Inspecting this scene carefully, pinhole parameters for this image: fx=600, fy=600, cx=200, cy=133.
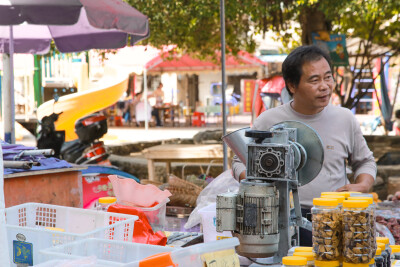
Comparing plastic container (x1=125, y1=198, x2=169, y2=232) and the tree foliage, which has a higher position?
the tree foliage

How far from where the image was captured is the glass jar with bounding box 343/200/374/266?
1.94m

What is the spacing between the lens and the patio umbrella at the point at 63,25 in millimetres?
5008

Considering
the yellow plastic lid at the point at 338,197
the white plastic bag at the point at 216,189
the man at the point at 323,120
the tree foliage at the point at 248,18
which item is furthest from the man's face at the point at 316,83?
the tree foliage at the point at 248,18

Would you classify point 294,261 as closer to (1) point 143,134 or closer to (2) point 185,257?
(2) point 185,257

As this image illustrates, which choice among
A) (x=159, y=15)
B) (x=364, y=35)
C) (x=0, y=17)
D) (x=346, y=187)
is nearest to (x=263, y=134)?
(x=346, y=187)

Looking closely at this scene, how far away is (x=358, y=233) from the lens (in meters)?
1.95

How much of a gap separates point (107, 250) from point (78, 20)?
4069mm

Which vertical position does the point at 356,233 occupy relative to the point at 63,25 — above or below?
below

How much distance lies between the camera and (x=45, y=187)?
4094 millimetres

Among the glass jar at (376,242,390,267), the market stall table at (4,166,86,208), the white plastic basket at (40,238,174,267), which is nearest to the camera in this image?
the glass jar at (376,242,390,267)

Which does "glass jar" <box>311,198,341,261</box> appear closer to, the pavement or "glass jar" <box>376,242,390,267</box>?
"glass jar" <box>376,242,390,267</box>

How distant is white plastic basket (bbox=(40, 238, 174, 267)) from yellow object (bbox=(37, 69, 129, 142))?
251 inches

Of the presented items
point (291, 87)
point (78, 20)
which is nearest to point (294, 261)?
point (291, 87)

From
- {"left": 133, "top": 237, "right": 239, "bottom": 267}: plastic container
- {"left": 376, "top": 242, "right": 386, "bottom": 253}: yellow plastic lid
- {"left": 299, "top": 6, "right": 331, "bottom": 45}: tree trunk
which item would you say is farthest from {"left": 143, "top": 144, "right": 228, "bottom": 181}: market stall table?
{"left": 133, "top": 237, "right": 239, "bottom": 267}: plastic container
